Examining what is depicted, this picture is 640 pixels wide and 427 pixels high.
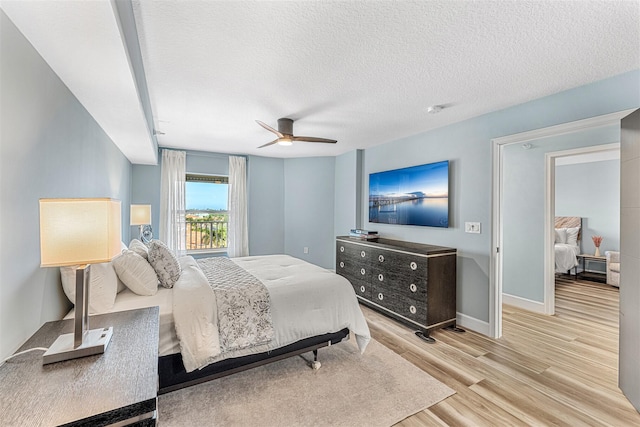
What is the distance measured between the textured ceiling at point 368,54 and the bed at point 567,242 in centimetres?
410

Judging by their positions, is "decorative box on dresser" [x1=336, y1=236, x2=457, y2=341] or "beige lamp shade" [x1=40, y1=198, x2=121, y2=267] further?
"decorative box on dresser" [x1=336, y1=236, x2=457, y2=341]

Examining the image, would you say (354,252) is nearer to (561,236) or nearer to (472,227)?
(472,227)

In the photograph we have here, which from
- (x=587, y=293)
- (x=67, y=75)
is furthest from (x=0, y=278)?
(x=587, y=293)

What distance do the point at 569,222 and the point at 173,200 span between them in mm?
8031

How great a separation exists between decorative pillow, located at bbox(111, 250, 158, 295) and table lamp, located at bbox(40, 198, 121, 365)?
935mm

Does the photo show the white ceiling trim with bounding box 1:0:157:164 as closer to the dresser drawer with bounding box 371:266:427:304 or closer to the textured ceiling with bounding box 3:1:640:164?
the textured ceiling with bounding box 3:1:640:164

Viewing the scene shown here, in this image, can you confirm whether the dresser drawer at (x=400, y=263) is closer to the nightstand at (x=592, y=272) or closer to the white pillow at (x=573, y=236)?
the nightstand at (x=592, y=272)

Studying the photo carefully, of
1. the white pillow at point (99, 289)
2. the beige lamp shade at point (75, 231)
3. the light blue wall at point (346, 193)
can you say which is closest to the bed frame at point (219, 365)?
the white pillow at point (99, 289)

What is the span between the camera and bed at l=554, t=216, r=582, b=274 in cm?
535

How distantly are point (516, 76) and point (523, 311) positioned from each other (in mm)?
3084

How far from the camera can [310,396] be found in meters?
2.04

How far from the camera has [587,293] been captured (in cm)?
453

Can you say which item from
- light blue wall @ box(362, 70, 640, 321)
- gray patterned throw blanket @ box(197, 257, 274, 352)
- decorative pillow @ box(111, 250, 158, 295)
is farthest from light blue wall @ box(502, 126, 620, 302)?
decorative pillow @ box(111, 250, 158, 295)

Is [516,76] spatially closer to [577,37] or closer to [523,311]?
[577,37]
